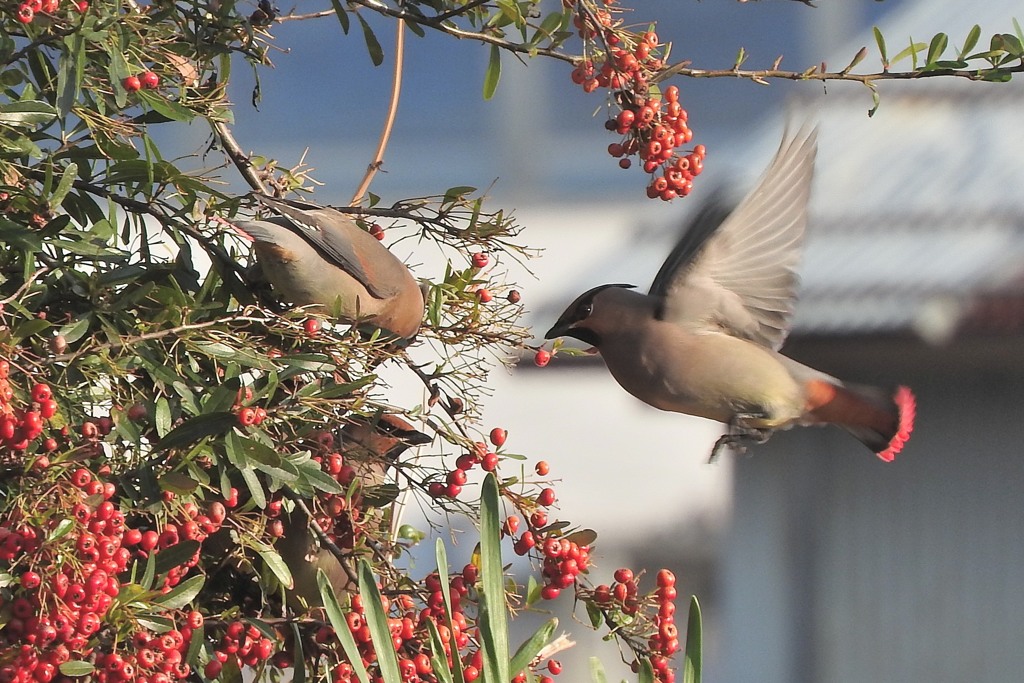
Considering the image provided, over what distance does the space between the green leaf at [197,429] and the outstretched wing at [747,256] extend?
87 centimetres

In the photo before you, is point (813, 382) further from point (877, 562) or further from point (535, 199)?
point (535, 199)

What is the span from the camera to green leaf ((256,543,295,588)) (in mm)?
1303

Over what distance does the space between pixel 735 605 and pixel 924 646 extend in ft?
1.98

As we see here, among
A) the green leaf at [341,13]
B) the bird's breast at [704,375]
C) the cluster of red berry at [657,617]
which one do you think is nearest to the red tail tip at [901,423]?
the bird's breast at [704,375]

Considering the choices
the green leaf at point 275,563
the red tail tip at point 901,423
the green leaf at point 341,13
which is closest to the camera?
the green leaf at point 275,563

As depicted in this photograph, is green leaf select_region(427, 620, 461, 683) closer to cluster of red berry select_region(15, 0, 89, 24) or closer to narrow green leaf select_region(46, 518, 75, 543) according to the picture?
narrow green leaf select_region(46, 518, 75, 543)

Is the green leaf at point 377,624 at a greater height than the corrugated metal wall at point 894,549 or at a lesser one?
greater

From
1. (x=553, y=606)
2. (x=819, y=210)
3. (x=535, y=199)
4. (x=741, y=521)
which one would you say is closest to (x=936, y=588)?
(x=741, y=521)

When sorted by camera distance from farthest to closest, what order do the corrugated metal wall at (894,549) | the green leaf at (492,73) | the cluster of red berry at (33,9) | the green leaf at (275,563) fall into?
the corrugated metal wall at (894,549) → the green leaf at (492,73) → the green leaf at (275,563) → the cluster of red berry at (33,9)

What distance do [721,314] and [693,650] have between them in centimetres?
61

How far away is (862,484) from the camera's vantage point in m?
4.16

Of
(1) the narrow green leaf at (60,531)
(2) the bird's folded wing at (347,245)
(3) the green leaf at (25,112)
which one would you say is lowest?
(1) the narrow green leaf at (60,531)

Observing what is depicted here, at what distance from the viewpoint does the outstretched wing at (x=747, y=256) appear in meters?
1.88

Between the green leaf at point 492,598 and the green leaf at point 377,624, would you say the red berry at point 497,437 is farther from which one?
the green leaf at point 377,624
